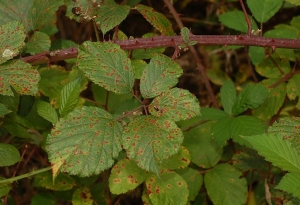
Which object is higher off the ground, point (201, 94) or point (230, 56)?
point (230, 56)

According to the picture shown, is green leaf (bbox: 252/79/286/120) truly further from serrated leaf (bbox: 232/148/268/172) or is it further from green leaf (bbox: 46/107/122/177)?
green leaf (bbox: 46/107/122/177)

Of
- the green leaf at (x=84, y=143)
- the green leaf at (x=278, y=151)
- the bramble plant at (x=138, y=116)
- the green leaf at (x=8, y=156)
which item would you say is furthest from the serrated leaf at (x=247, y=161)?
the green leaf at (x=8, y=156)

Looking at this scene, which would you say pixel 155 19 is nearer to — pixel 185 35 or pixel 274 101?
pixel 185 35

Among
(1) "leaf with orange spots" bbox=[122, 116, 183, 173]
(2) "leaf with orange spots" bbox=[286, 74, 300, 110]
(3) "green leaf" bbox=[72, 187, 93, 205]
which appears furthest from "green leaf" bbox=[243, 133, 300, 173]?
(3) "green leaf" bbox=[72, 187, 93, 205]

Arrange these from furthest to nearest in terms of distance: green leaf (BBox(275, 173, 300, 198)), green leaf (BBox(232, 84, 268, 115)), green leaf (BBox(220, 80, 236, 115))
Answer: green leaf (BBox(220, 80, 236, 115))
green leaf (BBox(232, 84, 268, 115))
green leaf (BBox(275, 173, 300, 198))

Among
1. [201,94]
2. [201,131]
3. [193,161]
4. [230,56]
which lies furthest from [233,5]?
[193,161]

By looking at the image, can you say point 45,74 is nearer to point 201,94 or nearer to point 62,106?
point 62,106
